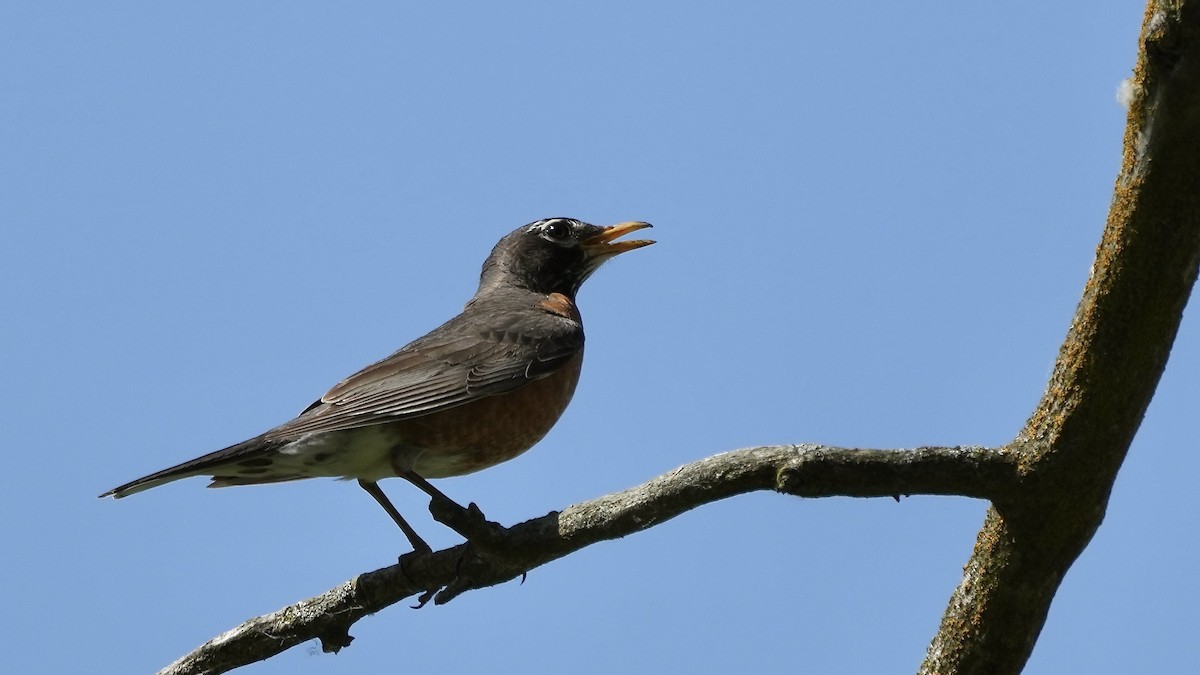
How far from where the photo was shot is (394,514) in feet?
19.7

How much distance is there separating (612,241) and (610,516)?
4449 mm

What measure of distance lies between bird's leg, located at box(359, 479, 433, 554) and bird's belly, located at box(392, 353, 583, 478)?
21cm

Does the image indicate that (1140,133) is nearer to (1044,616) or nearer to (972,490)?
(972,490)

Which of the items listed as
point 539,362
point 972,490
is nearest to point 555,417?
point 539,362

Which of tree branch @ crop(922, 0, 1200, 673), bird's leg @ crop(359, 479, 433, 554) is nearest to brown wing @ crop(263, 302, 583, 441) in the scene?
bird's leg @ crop(359, 479, 433, 554)

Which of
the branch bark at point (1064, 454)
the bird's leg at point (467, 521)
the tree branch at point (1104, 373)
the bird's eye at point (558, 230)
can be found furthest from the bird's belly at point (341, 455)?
the tree branch at point (1104, 373)

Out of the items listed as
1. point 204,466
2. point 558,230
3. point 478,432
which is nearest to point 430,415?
point 478,432

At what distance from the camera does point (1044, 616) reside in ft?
12.1

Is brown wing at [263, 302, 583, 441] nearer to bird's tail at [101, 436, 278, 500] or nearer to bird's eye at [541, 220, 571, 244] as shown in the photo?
bird's tail at [101, 436, 278, 500]

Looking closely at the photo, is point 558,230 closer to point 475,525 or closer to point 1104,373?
point 475,525

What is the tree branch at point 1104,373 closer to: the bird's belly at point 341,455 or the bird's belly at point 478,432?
the bird's belly at point 478,432

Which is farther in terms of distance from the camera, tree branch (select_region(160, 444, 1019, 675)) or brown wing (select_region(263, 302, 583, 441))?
brown wing (select_region(263, 302, 583, 441))

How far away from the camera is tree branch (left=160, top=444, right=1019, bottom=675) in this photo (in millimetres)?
3531

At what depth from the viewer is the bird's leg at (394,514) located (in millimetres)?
5715
